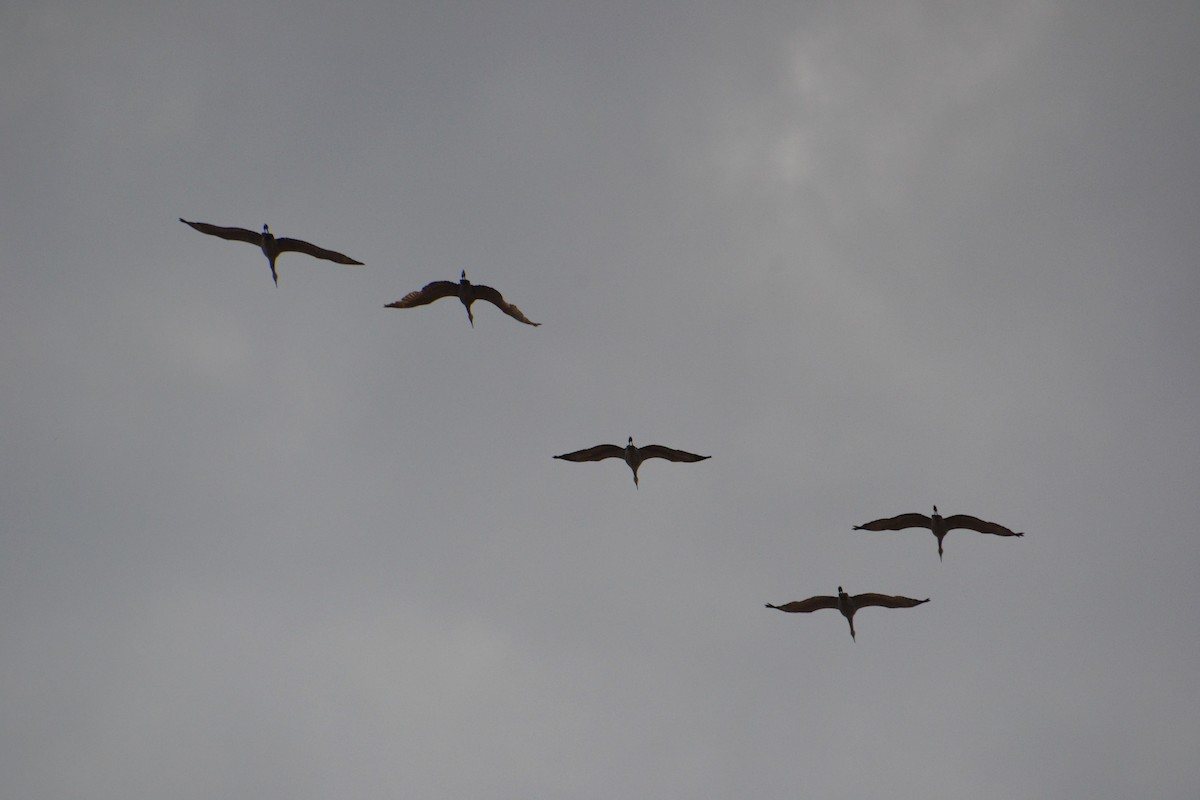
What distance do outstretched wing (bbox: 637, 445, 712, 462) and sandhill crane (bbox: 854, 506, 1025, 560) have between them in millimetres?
8554

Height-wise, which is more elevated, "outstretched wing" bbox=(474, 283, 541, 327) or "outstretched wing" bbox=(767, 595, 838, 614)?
"outstretched wing" bbox=(474, 283, 541, 327)

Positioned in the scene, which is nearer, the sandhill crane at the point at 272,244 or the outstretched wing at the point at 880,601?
the sandhill crane at the point at 272,244

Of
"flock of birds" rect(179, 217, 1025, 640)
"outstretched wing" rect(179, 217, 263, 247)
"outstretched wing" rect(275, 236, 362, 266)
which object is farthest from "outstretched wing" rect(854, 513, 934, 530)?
"outstretched wing" rect(179, 217, 263, 247)

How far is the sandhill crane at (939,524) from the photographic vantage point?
44.4m

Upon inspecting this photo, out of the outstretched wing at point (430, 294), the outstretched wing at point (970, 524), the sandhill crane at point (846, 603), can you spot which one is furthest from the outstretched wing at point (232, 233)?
the outstretched wing at point (970, 524)

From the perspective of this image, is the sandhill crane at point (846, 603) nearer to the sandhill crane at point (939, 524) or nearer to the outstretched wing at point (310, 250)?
the sandhill crane at point (939, 524)

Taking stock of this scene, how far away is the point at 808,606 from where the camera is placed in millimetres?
44500

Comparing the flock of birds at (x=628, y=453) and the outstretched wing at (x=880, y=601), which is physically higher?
the flock of birds at (x=628, y=453)

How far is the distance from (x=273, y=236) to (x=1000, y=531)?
34.3m

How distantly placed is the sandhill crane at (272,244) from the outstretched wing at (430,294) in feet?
9.62

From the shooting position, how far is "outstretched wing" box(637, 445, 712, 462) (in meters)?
44.3

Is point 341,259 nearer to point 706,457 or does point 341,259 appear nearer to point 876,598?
point 706,457

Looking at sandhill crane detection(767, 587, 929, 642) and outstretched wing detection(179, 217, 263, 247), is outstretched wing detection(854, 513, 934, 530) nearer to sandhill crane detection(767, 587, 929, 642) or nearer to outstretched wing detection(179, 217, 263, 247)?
sandhill crane detection(767, 587, 929, 642)

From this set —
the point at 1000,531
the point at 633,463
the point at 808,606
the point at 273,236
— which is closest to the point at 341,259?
the point at 273,236
